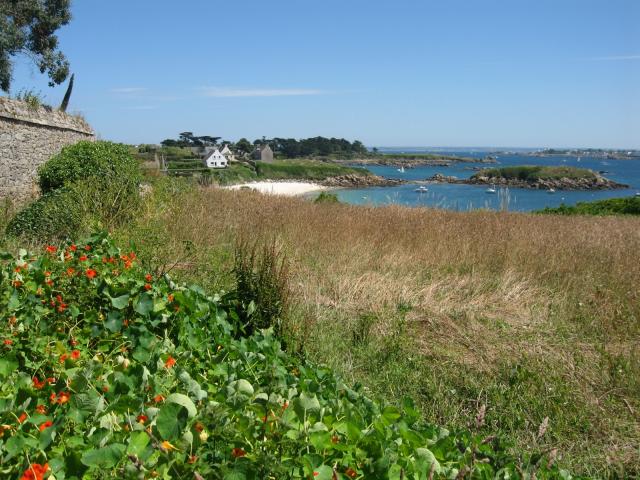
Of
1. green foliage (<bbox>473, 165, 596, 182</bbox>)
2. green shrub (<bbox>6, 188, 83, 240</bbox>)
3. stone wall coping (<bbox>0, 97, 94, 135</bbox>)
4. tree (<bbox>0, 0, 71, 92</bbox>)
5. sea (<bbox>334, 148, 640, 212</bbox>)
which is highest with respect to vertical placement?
tree (<bbox>0, 0, 71, 92</bbox>)

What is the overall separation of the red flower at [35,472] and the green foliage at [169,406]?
0.04m

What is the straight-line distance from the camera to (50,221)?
7.34 m

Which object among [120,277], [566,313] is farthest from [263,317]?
[566,313]

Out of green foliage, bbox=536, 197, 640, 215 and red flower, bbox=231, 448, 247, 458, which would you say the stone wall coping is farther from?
green foliage, bbox=536, 197, 640, 215

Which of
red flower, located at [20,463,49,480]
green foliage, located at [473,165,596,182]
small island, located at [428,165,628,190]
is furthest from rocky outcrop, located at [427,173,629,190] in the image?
red flower, located at [20,463,49,480]

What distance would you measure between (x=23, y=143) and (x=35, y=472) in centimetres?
1307

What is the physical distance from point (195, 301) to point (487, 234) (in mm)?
5857

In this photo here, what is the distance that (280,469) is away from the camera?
1.73 m

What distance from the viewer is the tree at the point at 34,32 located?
1600cm

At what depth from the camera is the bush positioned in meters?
10.4

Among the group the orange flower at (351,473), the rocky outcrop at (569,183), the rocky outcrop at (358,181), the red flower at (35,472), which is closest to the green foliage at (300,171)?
the rocky outcrop at (358,181)

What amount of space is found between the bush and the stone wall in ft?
4.59

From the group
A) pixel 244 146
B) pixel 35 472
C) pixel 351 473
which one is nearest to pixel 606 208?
pixel 351 473

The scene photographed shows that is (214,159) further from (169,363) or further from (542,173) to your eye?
(169,363)
